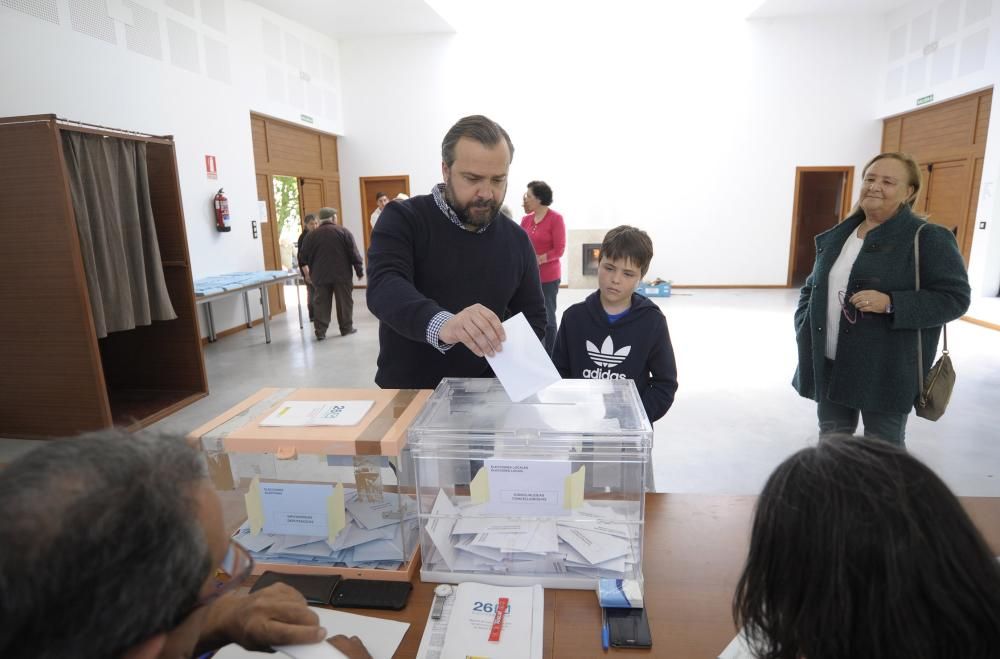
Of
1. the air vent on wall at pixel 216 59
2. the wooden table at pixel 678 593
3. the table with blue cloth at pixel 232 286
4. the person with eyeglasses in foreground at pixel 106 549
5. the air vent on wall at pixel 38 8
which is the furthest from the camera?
the air vent on wall at pixel 216 59

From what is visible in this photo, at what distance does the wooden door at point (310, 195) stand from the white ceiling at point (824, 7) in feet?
22.9

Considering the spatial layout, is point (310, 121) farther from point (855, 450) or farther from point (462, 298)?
point (855, 450)

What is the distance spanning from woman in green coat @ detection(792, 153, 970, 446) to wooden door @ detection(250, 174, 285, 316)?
258 inches

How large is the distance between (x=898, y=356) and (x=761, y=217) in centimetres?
798

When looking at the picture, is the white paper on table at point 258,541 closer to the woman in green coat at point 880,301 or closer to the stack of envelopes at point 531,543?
the stack of envelopes at point 531,543

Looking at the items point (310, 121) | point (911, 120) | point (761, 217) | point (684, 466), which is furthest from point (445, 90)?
point (684, 466)

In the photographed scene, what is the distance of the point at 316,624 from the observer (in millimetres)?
811

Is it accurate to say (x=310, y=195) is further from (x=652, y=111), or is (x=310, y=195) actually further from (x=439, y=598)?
(x=439, y=598)

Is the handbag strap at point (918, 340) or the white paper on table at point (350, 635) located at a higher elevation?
the handbag strap at point (918, 340)

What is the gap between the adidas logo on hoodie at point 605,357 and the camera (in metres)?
1.87

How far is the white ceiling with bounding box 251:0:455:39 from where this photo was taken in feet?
24.6

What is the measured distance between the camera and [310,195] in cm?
880

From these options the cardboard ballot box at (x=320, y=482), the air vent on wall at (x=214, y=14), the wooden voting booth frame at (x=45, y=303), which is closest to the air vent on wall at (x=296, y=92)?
the air vent on wall at (x=214, y=14)

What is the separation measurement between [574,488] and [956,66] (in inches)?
Answer: 351
